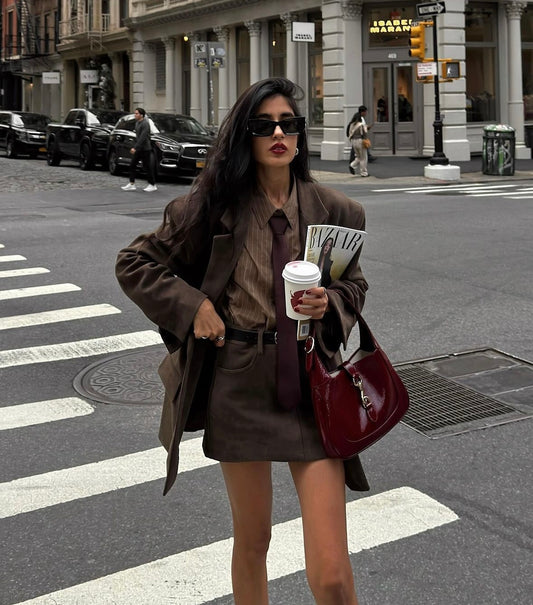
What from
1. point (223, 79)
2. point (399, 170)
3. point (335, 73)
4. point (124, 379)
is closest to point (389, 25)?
point (335, 73)

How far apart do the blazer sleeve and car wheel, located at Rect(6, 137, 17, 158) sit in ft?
108

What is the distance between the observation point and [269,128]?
9.86 ft

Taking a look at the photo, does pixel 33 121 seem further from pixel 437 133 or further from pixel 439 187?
pixel 439 187

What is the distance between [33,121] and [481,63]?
54.7 ft

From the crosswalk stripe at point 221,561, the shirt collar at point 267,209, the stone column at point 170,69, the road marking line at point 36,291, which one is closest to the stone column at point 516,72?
the stone column at point 170,69

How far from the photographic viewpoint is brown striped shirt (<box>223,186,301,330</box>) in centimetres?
297

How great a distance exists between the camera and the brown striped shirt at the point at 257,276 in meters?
2.97

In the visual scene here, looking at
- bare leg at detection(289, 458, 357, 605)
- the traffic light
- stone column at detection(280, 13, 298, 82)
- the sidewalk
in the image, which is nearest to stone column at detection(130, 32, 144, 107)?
stone column at detection(280, 13, 298, 82)

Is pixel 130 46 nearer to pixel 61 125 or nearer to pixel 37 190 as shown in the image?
pixel 61 125

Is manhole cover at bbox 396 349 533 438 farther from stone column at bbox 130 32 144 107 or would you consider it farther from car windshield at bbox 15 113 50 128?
stone column at bbox 130 32 144 107

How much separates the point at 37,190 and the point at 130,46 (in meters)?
24.8

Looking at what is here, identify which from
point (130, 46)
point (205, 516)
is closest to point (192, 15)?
point (130, 46)

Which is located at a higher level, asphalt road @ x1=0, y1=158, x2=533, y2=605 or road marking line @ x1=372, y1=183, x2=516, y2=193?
road marking line @ x1=372, y1=183, x2=516, y2=193

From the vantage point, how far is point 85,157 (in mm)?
28484
